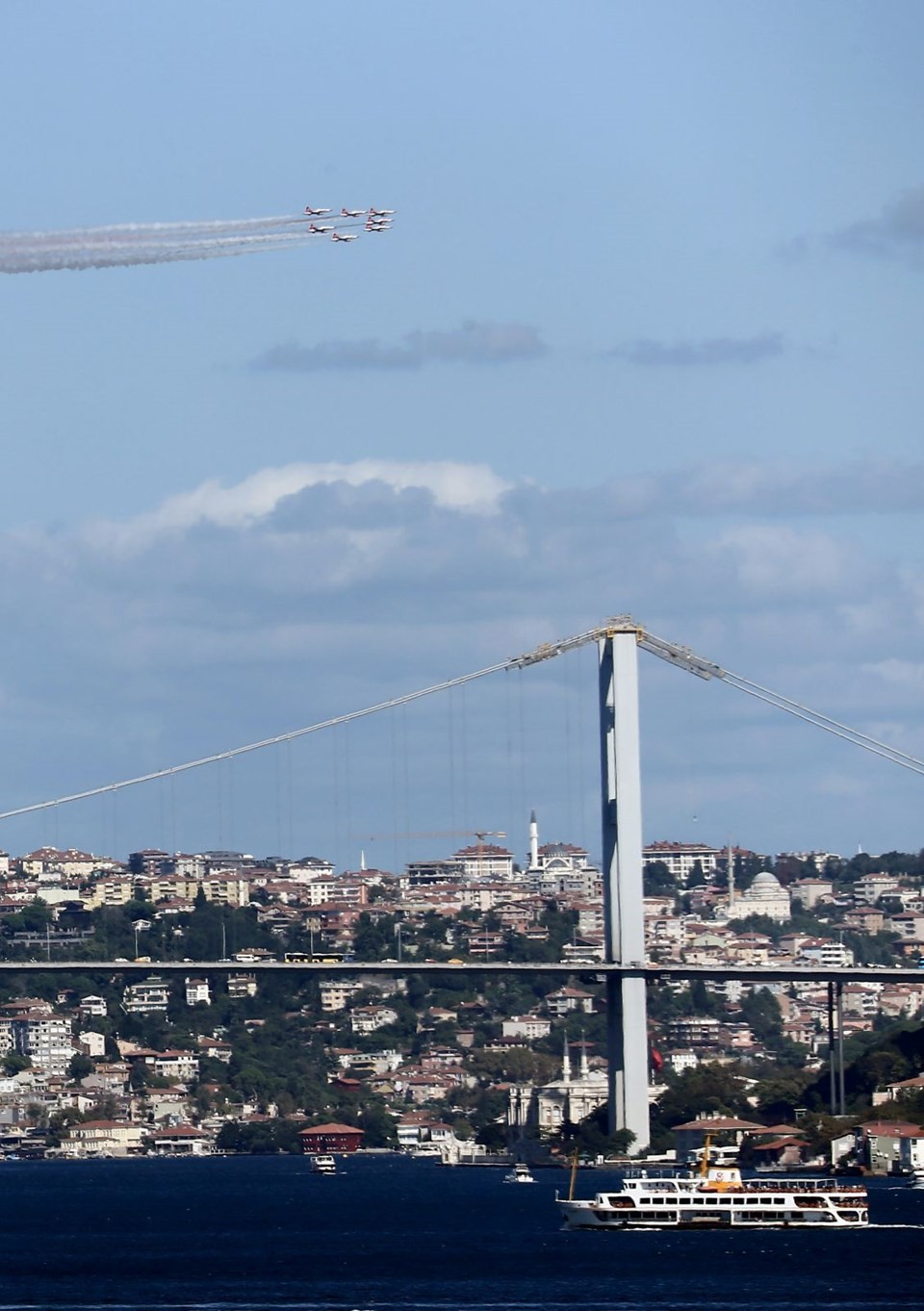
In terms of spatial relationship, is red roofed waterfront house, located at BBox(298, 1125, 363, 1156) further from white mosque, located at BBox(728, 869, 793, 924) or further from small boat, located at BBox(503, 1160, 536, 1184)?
white mosque, located at BBox(728, 869, 793, 924)

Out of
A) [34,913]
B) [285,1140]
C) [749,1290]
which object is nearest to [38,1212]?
[749,1290]

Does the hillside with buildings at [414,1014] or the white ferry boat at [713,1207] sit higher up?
the hillside with buildings at [414,1014]

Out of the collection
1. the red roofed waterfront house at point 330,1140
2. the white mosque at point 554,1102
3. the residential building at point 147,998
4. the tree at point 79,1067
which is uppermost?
the residential building at point 147,998

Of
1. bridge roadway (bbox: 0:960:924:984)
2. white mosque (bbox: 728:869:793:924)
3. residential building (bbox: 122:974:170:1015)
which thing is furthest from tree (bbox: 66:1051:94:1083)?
bridge roadway (bbox: 0:960:924:984)

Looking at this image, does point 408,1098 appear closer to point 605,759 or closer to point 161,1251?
point 605,759

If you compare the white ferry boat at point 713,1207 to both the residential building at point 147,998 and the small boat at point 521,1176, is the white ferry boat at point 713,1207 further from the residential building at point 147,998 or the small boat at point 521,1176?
the residential building at point 147,998

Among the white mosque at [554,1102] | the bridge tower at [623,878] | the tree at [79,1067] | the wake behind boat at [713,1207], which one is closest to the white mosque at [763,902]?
the tree at [79,1067]
